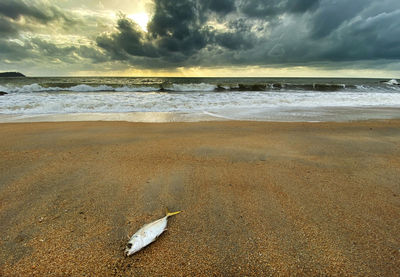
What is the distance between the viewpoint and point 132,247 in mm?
1473

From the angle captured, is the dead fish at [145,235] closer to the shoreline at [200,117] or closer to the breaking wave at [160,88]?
the shoreline at [200,117]

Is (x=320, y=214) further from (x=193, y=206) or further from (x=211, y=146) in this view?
(x=211, y=146)

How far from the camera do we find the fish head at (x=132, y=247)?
1.46 m

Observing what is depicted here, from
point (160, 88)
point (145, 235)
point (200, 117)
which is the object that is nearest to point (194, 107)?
point (200, 117)

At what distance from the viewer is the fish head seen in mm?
1456

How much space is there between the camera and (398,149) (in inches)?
145

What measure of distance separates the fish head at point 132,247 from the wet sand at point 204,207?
0.05 m

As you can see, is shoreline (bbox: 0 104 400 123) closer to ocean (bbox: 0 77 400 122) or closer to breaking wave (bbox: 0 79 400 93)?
ocean (bbox: 0 77 400 122)

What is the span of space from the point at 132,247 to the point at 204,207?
2.64ft

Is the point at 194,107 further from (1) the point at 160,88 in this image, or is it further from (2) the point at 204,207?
(1) the point at 160,88

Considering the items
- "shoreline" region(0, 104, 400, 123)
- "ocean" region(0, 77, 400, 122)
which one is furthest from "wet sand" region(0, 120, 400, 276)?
"ocean" region(0, 77, 400, 122)

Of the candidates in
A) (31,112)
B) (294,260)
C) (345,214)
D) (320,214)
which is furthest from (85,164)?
(31,112)

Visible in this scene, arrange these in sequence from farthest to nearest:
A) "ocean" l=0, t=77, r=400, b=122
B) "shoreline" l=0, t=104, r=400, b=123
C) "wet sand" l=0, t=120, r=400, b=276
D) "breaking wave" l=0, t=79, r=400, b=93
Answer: "breaking wave" l=0, t=79, r=400, b=93
"ocean" l=0, t=77, r=400, b=122
"shoreline" l=0, t=104, r=400, b=123
"wet sand" l=0, t=120, r=400, b=276

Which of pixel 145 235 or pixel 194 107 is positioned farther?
pixel 194 107
